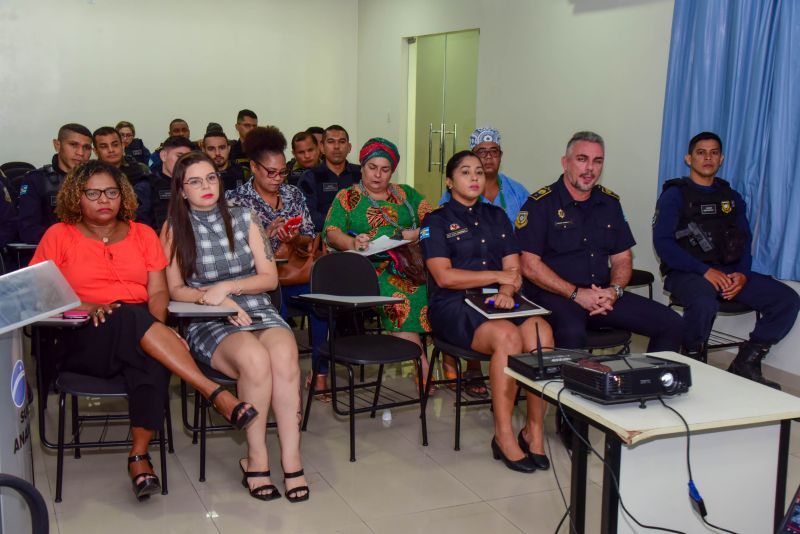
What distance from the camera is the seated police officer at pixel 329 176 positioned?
211 inches

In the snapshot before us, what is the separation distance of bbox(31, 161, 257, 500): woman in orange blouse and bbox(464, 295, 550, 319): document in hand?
3.71 feet

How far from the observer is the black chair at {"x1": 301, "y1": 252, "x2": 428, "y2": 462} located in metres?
3.39

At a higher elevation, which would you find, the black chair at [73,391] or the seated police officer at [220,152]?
the seated police officer at [220,152]

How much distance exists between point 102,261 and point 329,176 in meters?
2.48

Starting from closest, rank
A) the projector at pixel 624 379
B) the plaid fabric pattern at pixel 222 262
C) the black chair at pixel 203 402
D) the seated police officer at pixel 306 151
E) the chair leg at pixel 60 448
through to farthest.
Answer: the projector at pixel 624 379 < the chair leg at pixel 60 448 < the black chair at pixel 203 402 < the plaid fabric pattern at pixel 222 262 < the seated police officer at pixel 306 151

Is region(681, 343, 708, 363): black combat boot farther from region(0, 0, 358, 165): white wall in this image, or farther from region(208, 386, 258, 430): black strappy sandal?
region(0, 0, 358, 165): white wall

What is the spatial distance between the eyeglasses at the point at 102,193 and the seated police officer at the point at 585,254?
193 cm

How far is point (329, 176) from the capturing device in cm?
548

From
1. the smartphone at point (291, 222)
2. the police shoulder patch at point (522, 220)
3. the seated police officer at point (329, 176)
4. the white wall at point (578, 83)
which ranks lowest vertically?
the smartphone at point (291, 222)

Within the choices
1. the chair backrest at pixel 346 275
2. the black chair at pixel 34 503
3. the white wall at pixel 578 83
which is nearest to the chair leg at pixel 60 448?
the chair backrest at pixel 346 275

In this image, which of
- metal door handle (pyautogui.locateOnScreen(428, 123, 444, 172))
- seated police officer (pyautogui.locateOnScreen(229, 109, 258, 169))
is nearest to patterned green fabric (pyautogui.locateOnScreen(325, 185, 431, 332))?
seated police officer (pyautogui.locateOnScreen(229, 109, 258, 169))

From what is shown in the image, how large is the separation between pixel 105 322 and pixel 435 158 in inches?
226

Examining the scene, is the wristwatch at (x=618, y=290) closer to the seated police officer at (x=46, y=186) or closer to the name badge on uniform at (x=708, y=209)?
the name badge on uniform at (x=708, y=209)

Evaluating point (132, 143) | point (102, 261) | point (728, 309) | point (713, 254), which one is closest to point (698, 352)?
point (728, 309)
